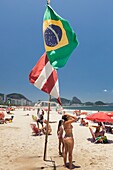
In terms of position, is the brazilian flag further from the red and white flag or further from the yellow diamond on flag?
the red and white flag

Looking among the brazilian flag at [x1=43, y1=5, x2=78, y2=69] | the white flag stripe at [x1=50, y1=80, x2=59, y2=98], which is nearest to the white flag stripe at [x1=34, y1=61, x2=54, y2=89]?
the white flag stripe at [x1=50, y1=80, x2=59, y2=98]

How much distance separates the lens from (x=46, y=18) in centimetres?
566

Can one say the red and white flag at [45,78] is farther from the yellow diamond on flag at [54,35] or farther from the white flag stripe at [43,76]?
the yellow diamond on flag at [54,35]

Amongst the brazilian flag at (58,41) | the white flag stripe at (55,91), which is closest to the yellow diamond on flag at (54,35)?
the brazilian flag at (58,41)

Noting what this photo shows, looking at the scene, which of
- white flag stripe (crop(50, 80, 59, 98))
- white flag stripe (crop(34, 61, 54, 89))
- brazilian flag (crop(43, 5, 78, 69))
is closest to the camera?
brazilian flag (crop(43, 5, 78, 69))

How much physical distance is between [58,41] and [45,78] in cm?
118

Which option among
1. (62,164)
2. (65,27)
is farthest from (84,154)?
(65,27)

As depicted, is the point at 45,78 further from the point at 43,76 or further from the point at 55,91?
the point at 55,91

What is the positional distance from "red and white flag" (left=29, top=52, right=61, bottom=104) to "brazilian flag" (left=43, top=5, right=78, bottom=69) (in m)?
0.79

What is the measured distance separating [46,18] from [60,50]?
110cm

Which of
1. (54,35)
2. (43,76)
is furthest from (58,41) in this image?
(43,76)

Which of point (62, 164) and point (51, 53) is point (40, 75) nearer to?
point (51, 53)

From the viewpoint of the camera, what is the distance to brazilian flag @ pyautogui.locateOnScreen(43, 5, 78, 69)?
521 cm

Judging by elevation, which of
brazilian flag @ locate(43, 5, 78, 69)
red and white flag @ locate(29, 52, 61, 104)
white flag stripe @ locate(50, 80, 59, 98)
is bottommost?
white flag stripe @ locate(50, 80, 59, 98)
